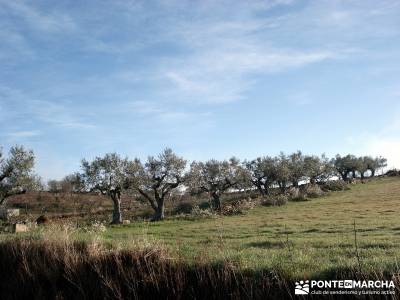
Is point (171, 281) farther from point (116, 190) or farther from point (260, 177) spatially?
point (260, 177)

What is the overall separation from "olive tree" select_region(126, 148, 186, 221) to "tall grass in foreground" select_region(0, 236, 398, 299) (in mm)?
35399

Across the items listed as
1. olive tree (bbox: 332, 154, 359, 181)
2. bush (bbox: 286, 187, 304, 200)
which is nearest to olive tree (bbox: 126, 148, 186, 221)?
bush (bbox: 286, 187, 304, 200)

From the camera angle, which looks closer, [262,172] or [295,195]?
[295,195]

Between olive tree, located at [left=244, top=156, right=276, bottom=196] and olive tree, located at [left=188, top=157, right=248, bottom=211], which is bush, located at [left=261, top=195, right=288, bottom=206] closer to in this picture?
olive tree, located at [left=188, top=157, right=248, bottom=211]

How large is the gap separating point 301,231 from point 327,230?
4.72 feet

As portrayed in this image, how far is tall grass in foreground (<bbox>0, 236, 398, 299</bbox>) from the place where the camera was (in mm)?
9539

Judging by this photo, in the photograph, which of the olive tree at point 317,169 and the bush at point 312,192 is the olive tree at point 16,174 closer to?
the bush at point 312,192

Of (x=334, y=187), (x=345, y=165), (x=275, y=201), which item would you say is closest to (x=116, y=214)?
(x=275, y=201)

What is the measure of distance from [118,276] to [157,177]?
1592 inches

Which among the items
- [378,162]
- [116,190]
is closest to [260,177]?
[116,190]

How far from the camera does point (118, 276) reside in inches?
459

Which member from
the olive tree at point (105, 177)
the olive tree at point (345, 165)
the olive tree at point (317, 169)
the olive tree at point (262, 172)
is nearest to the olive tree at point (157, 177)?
the olive tree at point (105, 177)

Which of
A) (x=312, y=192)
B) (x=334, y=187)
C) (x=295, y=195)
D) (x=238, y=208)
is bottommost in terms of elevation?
(x=238, y=208)

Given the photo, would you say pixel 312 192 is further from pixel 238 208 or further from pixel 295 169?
pixel 295 169
